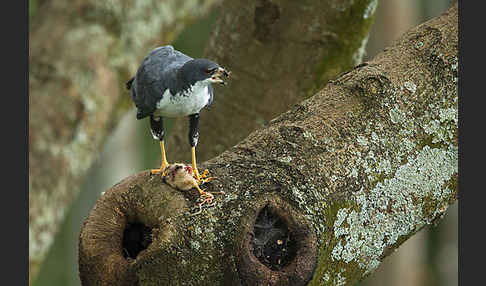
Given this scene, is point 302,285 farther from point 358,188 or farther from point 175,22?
point 175,22

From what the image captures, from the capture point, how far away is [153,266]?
5.55 feet

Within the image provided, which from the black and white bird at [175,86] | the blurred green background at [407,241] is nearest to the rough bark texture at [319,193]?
the black and white bird at [175,86]

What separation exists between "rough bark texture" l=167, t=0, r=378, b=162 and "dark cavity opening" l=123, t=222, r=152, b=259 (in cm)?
122

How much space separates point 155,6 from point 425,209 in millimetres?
2558

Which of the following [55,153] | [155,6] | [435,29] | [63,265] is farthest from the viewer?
[63,265]

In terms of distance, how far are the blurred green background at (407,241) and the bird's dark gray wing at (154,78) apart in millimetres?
1209

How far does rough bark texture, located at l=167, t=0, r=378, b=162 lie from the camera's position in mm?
2828

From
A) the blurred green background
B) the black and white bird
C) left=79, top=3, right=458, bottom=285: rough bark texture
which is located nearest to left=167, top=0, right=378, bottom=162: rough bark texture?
the blurred green background

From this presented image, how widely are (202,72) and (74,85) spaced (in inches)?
86.1

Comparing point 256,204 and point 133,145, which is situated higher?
point 133,145

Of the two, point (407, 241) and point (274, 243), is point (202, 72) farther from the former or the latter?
point (407, 241)

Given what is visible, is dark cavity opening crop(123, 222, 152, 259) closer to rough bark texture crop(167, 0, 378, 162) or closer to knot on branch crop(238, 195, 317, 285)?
knot on branch crop(238, 195, 317, 285)

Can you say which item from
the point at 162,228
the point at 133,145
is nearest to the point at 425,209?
the point at 162,228

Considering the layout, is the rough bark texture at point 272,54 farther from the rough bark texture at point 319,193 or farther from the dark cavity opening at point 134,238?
the dark cavity opening at point 134,238
